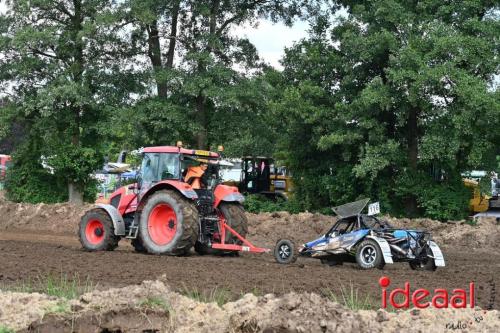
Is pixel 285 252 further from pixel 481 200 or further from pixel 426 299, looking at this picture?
pixel 481 200

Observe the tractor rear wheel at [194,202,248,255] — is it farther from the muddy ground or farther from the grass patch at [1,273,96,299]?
the grass patch at [1,273,96,299]

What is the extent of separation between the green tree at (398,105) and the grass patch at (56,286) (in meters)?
14.5

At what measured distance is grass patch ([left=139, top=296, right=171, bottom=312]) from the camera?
8141 mm

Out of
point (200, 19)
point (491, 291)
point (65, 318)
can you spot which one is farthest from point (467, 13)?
point (65, 318)

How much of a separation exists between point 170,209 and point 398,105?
11.3m

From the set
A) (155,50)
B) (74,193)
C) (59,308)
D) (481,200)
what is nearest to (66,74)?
(155,50)

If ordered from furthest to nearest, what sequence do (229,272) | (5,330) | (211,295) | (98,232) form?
(98,232)
(229,272)
(211,295)
(5,330)

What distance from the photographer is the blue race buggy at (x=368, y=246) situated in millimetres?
14953

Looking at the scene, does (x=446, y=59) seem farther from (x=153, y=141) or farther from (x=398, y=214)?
(x=153, y=141)

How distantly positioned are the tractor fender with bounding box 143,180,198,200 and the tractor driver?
0.45 meters

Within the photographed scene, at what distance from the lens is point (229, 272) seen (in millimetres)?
13469

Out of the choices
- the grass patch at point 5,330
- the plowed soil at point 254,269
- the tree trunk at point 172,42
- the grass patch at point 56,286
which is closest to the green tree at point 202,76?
the tree trunk at point 172,42

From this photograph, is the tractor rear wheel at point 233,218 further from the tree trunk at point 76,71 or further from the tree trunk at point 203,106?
the tree trunk at point 76,71

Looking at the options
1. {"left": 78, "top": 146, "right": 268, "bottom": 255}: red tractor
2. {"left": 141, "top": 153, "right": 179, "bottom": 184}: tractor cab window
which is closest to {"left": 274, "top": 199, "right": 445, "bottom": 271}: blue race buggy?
{"left": 78, "top": 146, "right": 268, "bottom": 255}: red tractor
